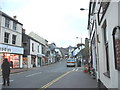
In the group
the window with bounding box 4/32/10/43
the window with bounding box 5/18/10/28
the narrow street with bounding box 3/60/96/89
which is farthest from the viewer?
the window with bounding box 5/18/10/28

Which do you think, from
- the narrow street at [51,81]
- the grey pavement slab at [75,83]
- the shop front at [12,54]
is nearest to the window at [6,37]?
the shop front at [12,54]

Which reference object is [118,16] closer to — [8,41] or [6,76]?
[6,76]

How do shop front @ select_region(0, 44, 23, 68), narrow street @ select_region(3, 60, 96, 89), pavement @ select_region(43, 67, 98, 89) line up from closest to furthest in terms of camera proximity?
pavement @ select_region(43, 67, 98, 89) → narrow street @ select_region(3, 60, 96, 89) → shop front @ select_region(0, 44, 23, 68)

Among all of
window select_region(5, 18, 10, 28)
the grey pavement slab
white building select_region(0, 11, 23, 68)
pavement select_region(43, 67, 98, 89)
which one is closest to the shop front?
white building select_region(0, 11, 23, 68)

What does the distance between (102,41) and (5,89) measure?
602 centimetres

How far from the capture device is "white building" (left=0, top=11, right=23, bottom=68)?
29.0m

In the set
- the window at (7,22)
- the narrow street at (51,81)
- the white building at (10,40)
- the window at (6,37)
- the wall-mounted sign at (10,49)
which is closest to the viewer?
the narrow street at (51,81)

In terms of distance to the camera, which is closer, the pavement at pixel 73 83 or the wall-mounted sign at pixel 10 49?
the pavement at pixel 73 83

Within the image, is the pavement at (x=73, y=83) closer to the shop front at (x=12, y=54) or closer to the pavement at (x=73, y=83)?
the pavement at (x=73, y=83)

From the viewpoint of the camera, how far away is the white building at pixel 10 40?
2901 cm

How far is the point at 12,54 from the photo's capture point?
106 ft

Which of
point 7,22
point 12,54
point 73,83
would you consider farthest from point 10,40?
point 73,83

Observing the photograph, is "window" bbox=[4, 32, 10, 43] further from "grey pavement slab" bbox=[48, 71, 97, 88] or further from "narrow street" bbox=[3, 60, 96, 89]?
"grey pavement slab" bbox=[48, 71, 97, 88]

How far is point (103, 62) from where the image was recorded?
9.51m
